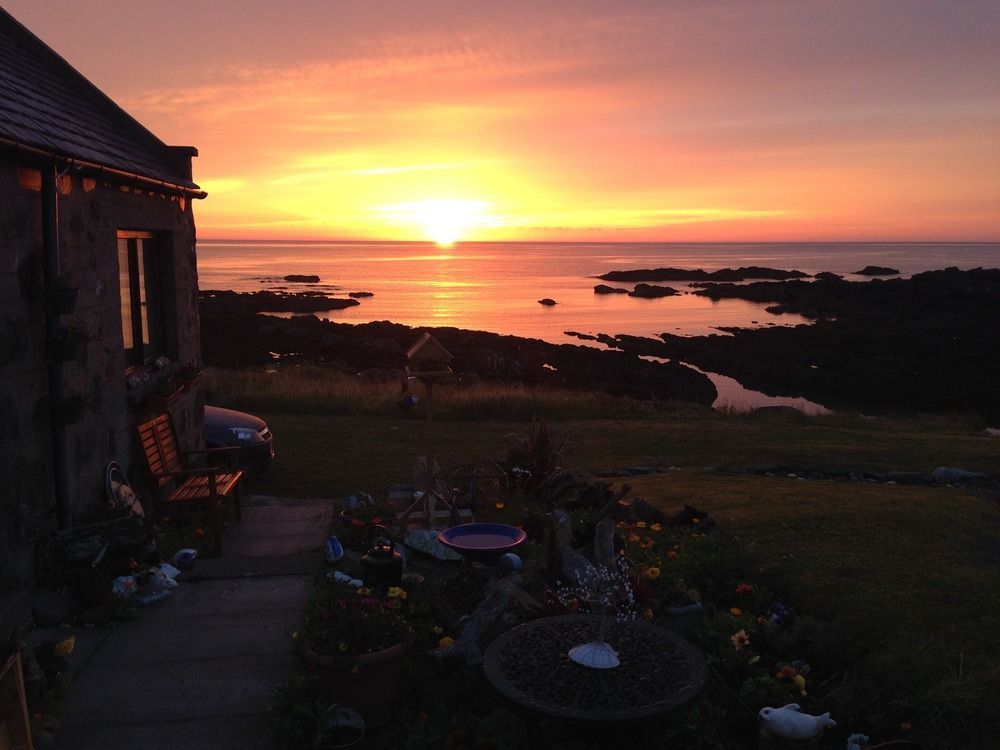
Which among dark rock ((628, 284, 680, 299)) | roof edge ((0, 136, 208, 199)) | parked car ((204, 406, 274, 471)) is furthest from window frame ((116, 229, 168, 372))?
dark rock ((628, 284, 680, 299))

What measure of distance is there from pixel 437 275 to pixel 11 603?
114 m

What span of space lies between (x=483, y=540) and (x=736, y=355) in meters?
29.7

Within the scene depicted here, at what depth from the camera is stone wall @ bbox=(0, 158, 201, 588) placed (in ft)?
18.3

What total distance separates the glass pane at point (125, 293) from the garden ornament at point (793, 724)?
708 cm

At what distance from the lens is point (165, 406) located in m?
8.47

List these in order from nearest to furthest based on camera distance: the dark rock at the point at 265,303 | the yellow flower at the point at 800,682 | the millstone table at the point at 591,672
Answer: the millstone table at the point at 591,672 < the yellow flower at the point at 800,682 < the dark rock at the point at 265,303

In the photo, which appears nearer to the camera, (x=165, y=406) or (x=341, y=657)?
(x=341, y=657)

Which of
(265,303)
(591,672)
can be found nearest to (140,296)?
(591,672)

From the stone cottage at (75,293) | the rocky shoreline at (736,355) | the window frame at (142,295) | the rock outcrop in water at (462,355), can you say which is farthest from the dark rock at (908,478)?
the rock outcrop in water at (462,355)

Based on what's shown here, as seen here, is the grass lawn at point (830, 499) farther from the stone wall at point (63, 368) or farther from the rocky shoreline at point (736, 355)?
the rocky shoreline at point (736, 355)

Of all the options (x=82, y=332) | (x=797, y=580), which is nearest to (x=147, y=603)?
(x=82, y=332)

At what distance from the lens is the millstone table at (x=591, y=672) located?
400 cm

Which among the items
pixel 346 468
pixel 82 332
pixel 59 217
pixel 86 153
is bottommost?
pixel 346 468

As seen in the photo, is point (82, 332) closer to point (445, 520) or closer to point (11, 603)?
point (11, 603)
